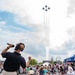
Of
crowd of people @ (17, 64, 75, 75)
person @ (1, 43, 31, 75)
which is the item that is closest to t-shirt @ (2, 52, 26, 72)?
person @ (1, 43, 31, 75)

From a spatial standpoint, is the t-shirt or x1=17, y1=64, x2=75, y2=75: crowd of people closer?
the t-shirt

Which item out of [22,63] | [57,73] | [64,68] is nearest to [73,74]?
[64,68]

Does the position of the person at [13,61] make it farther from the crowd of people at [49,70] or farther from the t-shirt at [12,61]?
the crowd of people at [49,70]

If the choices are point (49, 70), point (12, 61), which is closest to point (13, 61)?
point (12, 61)

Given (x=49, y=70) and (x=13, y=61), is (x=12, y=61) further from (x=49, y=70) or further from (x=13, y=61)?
(x=49, y=70)

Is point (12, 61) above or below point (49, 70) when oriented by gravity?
below

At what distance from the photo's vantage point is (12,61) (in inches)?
256

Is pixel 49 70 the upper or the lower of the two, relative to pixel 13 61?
upper

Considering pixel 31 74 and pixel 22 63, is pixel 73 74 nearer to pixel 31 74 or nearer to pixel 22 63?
pixel 31 74

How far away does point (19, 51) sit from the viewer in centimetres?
651

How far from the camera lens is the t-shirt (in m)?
6.46

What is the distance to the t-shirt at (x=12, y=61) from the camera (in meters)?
6.46

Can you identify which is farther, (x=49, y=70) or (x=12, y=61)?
(x=49, y=70)

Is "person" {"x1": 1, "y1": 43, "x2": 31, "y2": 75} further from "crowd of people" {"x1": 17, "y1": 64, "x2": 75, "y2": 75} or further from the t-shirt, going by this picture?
"crowd of people" {"x1": 17, "y1": 64, "x2": 75, "y2": 75}
